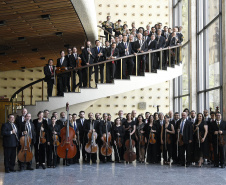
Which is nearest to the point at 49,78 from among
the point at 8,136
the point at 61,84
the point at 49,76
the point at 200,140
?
the point at 49,76

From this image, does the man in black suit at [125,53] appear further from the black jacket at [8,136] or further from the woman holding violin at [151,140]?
the black jacket at [8,136]

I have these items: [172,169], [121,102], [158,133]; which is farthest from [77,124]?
Result: [121,102]

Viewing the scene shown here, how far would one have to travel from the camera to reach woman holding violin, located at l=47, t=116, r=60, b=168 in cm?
942

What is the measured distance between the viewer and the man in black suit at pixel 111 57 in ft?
40.2

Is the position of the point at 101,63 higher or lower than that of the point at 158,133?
higher

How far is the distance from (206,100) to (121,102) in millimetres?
6112

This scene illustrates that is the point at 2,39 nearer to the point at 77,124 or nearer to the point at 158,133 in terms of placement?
the point at 77,124

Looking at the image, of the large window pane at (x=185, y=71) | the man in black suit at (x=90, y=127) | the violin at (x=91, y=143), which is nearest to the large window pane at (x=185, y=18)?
the large window pane at (x=185, y=71)

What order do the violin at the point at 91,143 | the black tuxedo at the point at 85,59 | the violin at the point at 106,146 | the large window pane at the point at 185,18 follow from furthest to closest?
the large window pane at the point at 185,18, the black tuxedo at the point at 85,59, the violin at the point at 106,146, the violin at the point at 91,143

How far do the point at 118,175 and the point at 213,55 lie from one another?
6941mm

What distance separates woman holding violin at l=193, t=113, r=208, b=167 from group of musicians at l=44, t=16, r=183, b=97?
3521 mm

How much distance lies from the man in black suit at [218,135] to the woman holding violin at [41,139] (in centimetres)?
441

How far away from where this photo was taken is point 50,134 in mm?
9484

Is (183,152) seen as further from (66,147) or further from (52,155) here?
(52,155)
